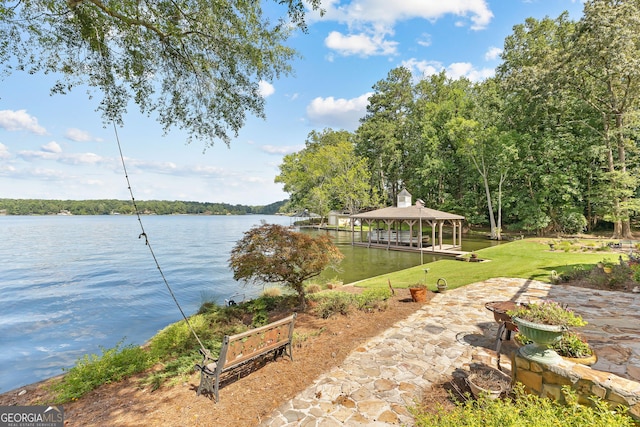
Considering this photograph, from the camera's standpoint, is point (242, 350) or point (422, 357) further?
point (422, 357)

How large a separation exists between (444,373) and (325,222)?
5342 cm

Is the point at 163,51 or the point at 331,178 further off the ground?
the point at 331,178

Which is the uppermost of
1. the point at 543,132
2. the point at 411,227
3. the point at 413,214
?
the point at 543,132

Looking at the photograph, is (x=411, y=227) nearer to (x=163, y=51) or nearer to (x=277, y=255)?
(x=277, y=255)

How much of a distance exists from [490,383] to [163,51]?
818 centimetres

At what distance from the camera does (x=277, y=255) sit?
308 inches

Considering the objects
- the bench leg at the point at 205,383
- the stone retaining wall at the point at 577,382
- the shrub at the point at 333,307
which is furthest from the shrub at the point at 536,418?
the shrub at the point at 333,307

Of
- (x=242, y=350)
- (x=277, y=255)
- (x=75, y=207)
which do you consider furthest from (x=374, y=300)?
(x=75, y=207)

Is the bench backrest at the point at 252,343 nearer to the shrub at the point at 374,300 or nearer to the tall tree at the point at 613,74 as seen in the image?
the shrub at the point at 374,300

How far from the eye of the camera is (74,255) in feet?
95.7

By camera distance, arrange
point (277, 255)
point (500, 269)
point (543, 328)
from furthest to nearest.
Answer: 1. point (500, 269)
2. point (277, 255)
3. point (543, 328)

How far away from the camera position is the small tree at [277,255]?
7.71m

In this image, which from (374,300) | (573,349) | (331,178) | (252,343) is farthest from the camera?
(331,178)

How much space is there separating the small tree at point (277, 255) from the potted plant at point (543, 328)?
5.12 metres
